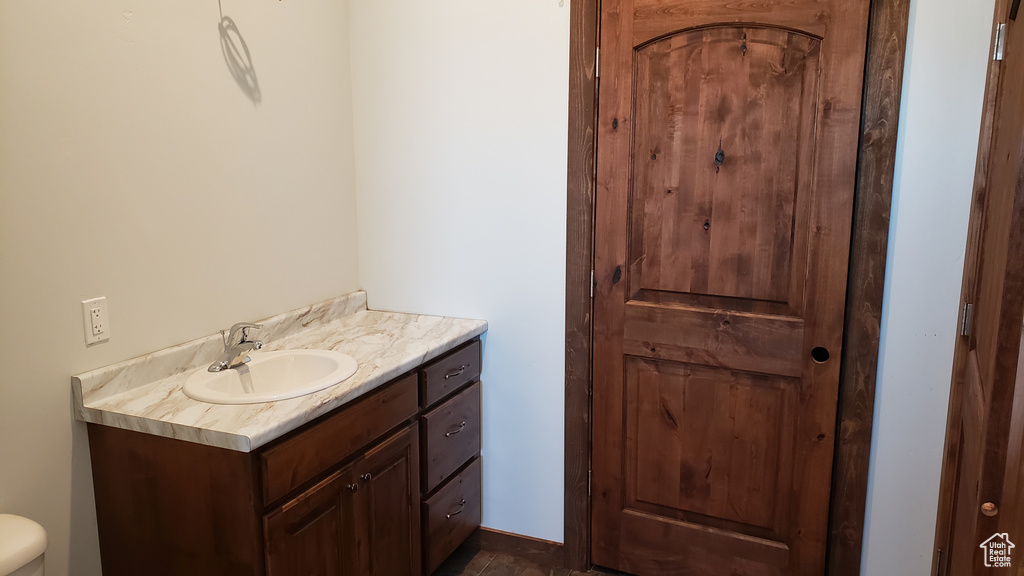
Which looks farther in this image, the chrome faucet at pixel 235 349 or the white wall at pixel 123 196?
the chrome faucet at pixel 235 349

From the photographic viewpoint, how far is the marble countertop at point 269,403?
1.48 metres

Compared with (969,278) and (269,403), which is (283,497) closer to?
(269,403)

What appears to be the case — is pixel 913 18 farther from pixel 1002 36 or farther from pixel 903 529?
pixel 903 529

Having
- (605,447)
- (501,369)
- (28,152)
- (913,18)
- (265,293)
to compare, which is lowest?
(605,447)

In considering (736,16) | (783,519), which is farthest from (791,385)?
(736,16)

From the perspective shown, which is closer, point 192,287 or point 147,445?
point 147,445

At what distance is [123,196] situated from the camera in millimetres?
1665

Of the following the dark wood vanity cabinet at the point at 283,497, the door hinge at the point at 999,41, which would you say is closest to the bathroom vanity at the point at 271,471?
the dark wood vanity cabinet at the point at 283,497

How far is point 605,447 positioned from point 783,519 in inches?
24.2

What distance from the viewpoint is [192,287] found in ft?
6.14

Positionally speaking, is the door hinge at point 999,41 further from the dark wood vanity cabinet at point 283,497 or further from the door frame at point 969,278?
the dark wood vanity cabinet at point 283,497

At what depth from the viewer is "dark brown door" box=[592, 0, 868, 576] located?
194cm

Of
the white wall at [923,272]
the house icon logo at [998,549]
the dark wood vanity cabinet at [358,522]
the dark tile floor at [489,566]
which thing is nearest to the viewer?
the house icon logo at [998,549]

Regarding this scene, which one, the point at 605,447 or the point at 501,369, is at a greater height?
the point at 501,369
